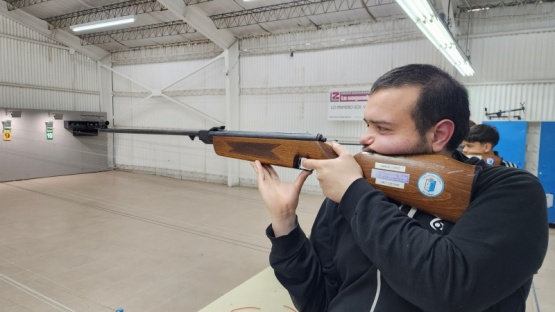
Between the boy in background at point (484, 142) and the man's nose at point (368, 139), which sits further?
the boy in background at point (484, 142)

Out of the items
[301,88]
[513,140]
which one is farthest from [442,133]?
[301,88]

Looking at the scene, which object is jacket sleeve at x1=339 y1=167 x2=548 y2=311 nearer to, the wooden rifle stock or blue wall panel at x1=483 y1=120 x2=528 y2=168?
the wooden rifle stock

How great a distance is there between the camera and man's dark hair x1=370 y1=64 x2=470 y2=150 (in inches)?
32.2

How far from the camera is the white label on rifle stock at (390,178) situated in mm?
877

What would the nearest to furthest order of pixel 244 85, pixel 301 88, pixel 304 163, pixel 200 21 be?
pixel 304 163
pixel 200 21
pixel 301 88
pixel 244 85

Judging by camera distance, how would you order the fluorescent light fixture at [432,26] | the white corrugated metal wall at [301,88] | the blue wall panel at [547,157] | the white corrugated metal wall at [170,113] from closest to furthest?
the fluorescent light fixture at [432,26] < the blue wall panel at [547,157] < the white corrugated metal wall at [301,88] < the white corrugated metal wall at [170,113]

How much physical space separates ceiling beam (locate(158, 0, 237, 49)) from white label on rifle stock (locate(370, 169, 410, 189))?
8.38m

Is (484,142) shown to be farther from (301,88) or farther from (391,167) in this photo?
(301,88)

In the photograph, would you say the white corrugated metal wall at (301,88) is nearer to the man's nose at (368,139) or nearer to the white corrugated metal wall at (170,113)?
the white corrugated metal wall at (170,113)

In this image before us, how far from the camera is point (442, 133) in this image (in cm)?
86

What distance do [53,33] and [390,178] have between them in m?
14.1

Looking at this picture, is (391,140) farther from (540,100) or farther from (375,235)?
(540,100)

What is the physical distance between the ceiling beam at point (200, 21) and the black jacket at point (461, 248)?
8.57 m

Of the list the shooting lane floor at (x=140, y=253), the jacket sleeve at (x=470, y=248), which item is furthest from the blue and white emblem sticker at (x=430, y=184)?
the shooting lane floor at (x=140, y=253)
